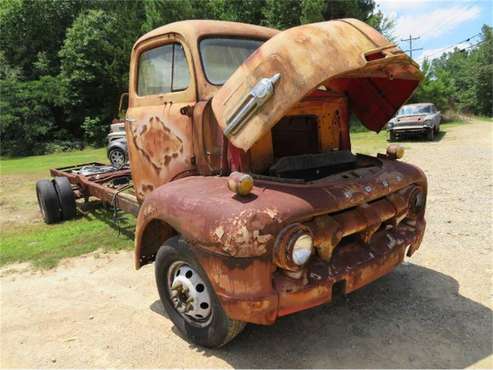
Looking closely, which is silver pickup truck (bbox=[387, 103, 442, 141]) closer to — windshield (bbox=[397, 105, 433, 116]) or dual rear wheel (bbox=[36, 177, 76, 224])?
windshield (bbox=[397, 105, 433, 116])

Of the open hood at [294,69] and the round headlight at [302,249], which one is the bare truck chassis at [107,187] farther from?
the round headlight at [302,249]

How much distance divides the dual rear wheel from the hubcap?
4531mm

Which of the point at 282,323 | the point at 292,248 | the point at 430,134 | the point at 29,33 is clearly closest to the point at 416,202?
the point at 282,323

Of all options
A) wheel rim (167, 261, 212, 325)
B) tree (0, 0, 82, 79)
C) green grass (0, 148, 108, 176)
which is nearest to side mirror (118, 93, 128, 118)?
wheel rim (167, 261, 212, 325)

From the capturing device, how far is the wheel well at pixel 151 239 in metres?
3.61

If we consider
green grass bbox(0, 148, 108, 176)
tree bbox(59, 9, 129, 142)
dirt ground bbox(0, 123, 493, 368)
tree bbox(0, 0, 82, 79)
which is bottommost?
dirt ground bbox(0, 123, 493, 368)

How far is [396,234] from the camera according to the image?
11.7 ft

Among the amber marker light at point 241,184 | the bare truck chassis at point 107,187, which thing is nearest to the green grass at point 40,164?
the bare truck chassis at point 107,187

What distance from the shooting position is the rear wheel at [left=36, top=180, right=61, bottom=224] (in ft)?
23.1

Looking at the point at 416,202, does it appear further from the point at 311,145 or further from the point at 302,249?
the point at 302,249

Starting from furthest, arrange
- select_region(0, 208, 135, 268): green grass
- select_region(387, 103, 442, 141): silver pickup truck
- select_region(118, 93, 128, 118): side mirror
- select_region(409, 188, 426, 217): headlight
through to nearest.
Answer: select_region(387, 103, 442, 141): silver pickup truck, select_region(0, 208, 135, 268): green grass, select_region(118, 93, 128, 118): side mirror, select_region(409, 188, 426, 217): headlight

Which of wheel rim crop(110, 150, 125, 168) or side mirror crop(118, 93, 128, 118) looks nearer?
side mirror crop(118, 93, 128, 118)

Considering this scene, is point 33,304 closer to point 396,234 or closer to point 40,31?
point 396,234

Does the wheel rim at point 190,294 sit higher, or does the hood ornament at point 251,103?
the hood ornament at point 251,103
